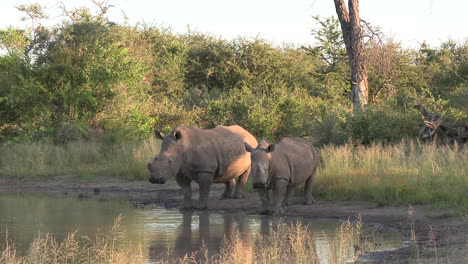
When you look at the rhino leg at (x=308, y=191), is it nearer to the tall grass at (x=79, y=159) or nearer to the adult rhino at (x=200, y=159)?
the adult rhino at (x=200, y=159)

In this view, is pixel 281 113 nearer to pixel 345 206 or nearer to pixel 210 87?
pixel 210 87

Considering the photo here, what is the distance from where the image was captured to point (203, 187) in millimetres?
12961

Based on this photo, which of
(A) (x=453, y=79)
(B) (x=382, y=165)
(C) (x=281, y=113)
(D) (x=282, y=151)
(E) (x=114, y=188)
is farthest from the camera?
(A) (x=453, y=79)

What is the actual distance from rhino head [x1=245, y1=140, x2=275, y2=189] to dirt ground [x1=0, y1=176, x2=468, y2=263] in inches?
42.2

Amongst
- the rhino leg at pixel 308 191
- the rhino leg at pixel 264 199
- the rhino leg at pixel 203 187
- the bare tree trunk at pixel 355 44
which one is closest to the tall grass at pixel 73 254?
the rhino leg at pixel 264 199

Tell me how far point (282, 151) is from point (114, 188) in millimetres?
5825

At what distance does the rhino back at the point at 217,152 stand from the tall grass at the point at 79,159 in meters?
4.31

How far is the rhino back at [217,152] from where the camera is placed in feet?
42.4

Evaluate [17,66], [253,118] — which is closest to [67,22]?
[17,66]

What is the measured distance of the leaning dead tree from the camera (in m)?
16.4

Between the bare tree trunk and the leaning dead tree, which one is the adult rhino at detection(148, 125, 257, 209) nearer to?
the leaning dead tree

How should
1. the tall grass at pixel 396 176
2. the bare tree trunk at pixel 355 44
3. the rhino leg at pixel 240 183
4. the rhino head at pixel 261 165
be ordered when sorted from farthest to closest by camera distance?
the bare tree trunk at pixel 355 44
the rhino leg at pixel 240 183
the tall grass at pixel 396 176
the rhino head at pixel 261 165

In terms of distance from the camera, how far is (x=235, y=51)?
29.5 m

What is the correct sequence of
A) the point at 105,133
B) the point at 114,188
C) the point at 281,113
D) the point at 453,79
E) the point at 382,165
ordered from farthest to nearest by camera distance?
the point at 453,79, the point at 281,113, the point at 105,133, the point at 114,188, the point at 382,165
